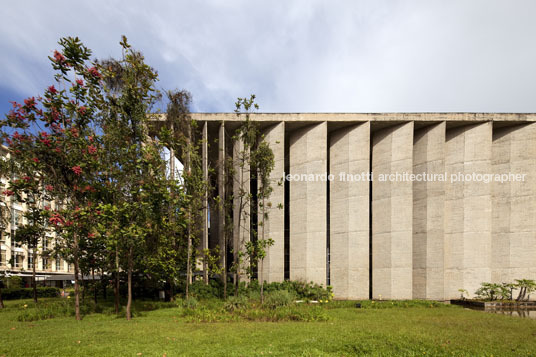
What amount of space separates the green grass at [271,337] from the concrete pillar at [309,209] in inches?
301

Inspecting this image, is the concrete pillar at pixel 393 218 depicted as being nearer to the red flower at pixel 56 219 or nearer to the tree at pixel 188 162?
the tree at pixel 188 162

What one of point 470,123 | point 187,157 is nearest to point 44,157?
point 187,157

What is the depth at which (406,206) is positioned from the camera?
19.9 m

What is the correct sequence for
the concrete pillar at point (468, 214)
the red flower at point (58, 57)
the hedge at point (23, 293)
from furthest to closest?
1. the hedge at point (23, 293)
2. the concrete pillar at point (468, 214)
3. the red flower at point (58, 57)

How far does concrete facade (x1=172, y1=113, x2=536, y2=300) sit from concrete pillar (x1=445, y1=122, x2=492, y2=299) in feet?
0.21

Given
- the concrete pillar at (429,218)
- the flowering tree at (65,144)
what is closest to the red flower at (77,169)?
the flowering tree at (65,144)

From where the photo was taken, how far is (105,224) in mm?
11859

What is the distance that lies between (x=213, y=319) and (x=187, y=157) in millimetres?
9031

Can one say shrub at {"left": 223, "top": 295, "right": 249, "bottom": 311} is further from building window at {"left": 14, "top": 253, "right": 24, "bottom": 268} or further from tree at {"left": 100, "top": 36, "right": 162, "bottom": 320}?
building window at {"left": 14, "top": 253, "right": 24, "bottom": 268}

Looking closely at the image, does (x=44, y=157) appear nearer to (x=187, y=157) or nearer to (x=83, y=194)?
(x=83, y=194)

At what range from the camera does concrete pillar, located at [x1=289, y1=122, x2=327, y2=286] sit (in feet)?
65.7

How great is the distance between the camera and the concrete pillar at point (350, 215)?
1984 cm

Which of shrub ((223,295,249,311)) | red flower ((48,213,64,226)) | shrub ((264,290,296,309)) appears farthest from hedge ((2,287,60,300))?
shrub ((264,290,296,309))

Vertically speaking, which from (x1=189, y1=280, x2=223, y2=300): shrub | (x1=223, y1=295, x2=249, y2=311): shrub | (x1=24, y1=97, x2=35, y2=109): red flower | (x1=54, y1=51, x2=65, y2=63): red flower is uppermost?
(x1=54, y1=51, x2=65, y2=63): red flower
